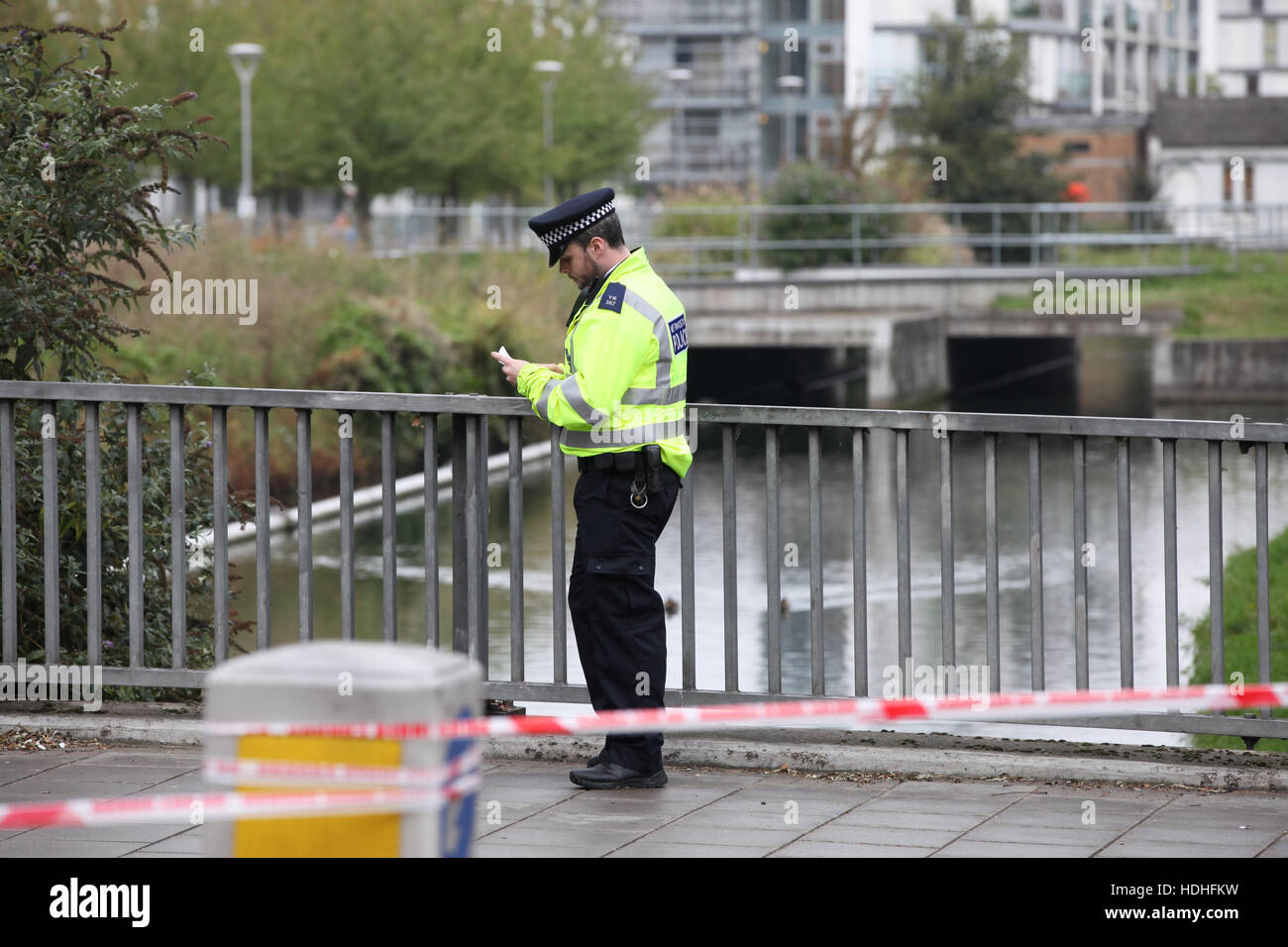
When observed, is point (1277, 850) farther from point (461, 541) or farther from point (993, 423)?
point (461, 541)

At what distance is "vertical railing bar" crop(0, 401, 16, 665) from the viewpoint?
640 centimetres

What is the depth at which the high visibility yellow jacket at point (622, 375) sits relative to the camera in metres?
5.56

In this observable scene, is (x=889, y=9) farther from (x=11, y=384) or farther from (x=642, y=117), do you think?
(x=11, y=384)

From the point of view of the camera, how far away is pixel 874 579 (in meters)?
15.2

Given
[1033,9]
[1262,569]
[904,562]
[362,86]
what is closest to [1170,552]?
[1262,569]

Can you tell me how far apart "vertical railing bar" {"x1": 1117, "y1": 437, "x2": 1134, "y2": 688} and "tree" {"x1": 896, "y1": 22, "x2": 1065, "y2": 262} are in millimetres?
41695

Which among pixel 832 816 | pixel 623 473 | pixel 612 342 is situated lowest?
pixel 832 816

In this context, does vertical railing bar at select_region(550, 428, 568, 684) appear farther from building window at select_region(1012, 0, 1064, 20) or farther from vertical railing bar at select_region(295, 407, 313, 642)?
building window at select_region(1012, 0, 1064, 20)

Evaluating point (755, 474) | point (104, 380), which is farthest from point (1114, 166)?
point (104, 380)

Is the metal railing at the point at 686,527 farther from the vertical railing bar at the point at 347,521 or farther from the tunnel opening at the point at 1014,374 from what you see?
the tunnel opening at the point at 1014,374

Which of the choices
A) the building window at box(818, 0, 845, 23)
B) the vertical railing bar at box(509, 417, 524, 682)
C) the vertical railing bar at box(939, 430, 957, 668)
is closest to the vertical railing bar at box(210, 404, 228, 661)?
the vertical railing bar at box(509, 417, 524, 682)

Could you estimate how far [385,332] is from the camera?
22.8 meters

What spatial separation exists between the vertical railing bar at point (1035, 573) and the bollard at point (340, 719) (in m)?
3.08

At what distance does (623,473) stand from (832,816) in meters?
1.19
